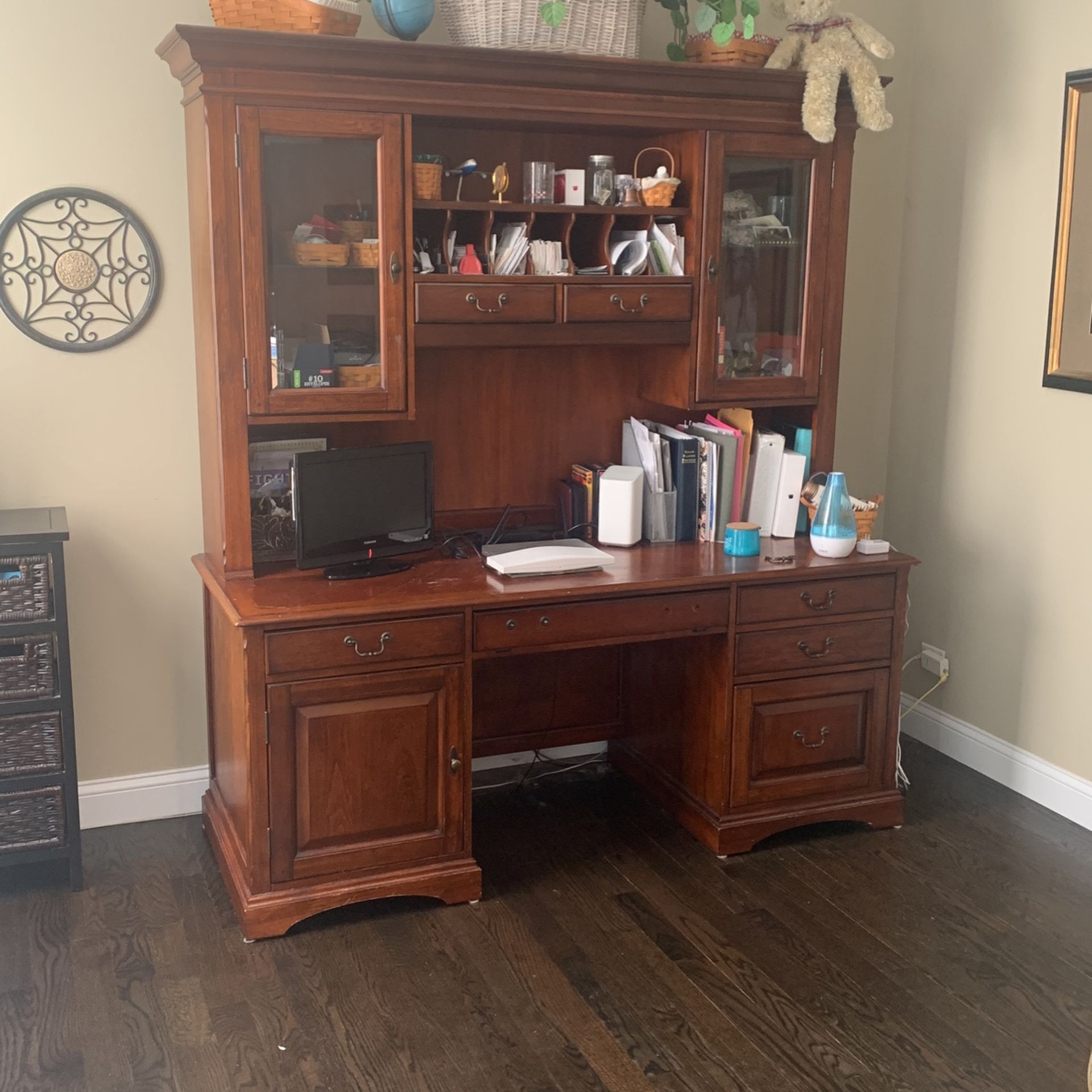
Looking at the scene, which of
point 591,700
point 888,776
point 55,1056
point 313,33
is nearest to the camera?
point 55,1056

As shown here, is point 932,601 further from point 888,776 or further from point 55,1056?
point 55,1056

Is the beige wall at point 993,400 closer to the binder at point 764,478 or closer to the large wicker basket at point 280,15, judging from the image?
the binder at point 764,478

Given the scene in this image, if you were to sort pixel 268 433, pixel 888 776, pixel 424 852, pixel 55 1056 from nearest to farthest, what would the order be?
1. pixel 55 1056
2. pixel 424 852
3. pixel 268 433
4. pixel 888 776

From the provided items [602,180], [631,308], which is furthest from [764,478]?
[602,180]

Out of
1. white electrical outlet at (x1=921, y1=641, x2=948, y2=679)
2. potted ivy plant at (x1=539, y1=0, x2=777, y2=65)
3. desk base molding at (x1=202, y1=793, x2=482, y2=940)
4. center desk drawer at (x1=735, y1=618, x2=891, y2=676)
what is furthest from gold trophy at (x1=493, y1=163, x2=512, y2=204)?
white electrical outlet at (x1=921, y1=641, x2=948, y2=679)

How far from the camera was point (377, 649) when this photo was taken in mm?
2660

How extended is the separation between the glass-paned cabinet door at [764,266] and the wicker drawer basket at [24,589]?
1.62 meters

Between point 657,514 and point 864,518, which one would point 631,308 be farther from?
point 864,518

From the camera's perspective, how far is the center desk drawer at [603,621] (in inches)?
109

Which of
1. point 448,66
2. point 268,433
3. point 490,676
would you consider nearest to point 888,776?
point 490,676

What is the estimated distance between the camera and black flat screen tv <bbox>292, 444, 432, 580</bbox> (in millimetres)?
2807

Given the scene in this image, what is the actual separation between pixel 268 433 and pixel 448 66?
96 centimetres

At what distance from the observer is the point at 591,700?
359 centimetres

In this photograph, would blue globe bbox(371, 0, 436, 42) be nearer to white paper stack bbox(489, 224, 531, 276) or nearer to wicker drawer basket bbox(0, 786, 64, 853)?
white paper stack bbox(489, 224, 531, 276)
